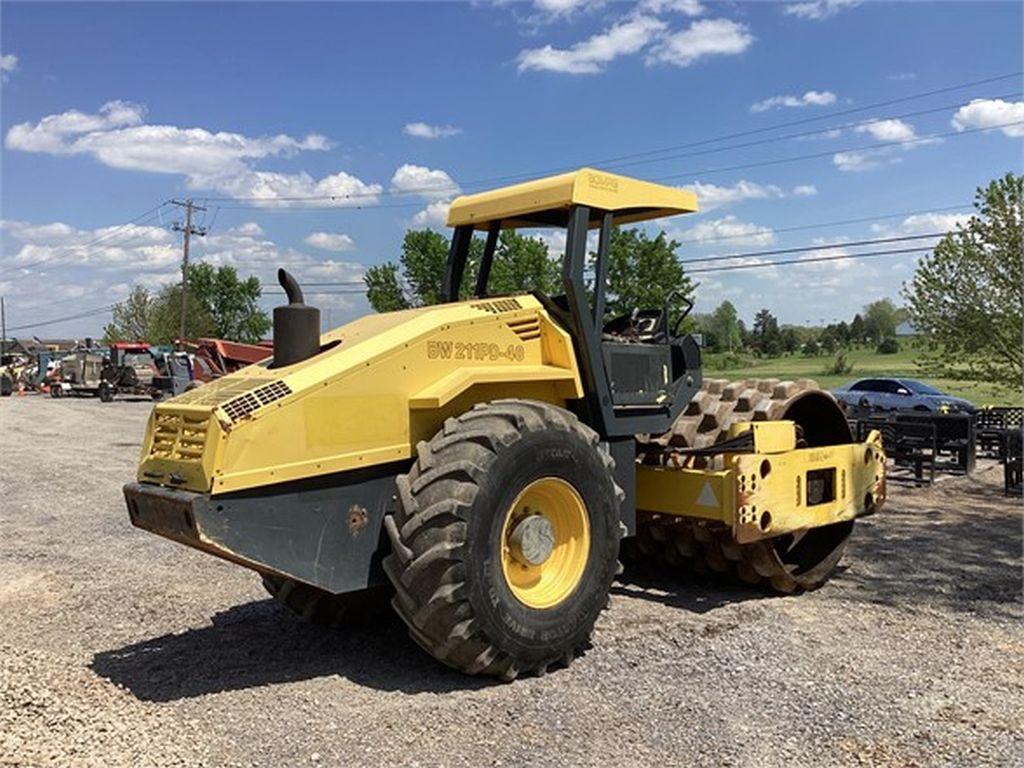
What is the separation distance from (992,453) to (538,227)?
41.9 feet

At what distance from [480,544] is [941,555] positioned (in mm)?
5394

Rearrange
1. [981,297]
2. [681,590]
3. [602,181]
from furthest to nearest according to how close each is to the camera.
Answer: [981,297] < [681,590] < [602,181]

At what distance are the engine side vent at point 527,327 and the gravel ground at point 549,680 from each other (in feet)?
6.19

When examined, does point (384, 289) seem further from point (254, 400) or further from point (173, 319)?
point (254, 400)

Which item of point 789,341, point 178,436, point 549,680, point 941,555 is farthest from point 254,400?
point 789,341

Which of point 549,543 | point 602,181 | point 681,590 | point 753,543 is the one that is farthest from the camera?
point 681,590

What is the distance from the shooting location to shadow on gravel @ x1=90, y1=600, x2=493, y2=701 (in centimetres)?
500

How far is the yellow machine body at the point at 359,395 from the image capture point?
4531 mm

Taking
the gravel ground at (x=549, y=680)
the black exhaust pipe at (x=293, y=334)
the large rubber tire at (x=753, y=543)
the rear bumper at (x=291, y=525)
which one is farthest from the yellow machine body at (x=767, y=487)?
the black exhaust pipe at (x=293, y=334)

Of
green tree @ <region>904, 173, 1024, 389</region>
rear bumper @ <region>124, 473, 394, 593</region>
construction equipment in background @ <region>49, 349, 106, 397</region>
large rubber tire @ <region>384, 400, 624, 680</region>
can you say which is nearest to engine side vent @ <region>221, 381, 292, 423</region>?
rear bumper @ <region>124, 473, 394, 593</region>

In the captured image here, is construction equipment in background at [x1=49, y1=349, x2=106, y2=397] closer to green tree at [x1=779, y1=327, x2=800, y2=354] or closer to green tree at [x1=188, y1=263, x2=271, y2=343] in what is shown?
green tree at [x1=188, y1=263, x2=271, y2=343]

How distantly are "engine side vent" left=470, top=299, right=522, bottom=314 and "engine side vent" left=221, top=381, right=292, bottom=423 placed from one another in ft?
4.71

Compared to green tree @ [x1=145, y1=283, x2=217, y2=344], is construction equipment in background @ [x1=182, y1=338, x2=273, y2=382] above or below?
below

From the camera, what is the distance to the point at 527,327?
574 cm
